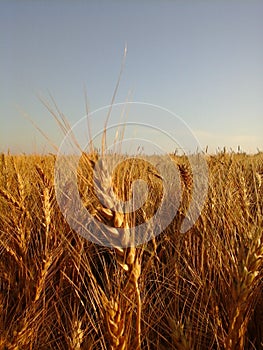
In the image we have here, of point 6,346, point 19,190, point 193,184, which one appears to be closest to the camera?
point 6,346

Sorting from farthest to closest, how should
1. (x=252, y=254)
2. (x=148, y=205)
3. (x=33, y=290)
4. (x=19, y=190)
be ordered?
(x=148, y=205) → (x=19, y=190) → (x=33, y=290) → (x=252, y=254)

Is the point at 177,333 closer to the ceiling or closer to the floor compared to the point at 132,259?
closer to the floor

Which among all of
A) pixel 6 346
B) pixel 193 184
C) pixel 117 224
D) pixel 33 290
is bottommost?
pixel 6 346

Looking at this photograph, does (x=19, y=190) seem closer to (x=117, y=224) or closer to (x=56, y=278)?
(x=56, y=278)

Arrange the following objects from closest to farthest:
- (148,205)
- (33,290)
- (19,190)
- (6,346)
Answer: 1. (6,346)
2. (33,290)
3. (19,190)
4. (148,205)

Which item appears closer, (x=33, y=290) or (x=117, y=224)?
(x=117, y=224)

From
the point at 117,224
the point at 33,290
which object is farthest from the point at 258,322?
the point at 33,290

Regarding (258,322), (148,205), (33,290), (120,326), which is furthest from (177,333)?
(148,205)

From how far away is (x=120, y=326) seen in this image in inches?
40.4

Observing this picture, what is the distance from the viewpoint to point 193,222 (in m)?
1.83

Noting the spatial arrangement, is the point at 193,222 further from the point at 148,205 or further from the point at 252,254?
the point at 252,254

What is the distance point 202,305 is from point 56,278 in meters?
0.79

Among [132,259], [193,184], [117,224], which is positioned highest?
[193,184]

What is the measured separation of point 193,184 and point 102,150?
1137 millimetres
